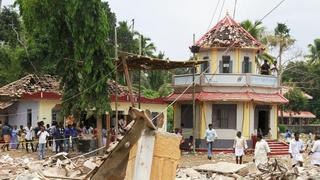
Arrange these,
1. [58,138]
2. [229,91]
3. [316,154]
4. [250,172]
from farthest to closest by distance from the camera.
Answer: [229,91], [58,138], [316,154], [250,172]

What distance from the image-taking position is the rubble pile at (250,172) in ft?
47.1

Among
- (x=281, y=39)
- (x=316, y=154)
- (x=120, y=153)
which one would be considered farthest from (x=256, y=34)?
(x=120, y=153)

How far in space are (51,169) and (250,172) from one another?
19.4 ft

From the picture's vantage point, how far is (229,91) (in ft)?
93.4

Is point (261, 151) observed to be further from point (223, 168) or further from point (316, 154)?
point (316, 154)

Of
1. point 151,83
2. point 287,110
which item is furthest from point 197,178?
point 287,110

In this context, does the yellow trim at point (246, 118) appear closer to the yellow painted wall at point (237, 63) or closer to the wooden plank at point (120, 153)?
the yellow painted wall at point (237, 63)

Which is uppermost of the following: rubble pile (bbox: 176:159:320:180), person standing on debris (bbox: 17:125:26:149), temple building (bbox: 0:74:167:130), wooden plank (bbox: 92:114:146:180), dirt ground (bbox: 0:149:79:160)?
temple building (bbox: 0:74:167:130)

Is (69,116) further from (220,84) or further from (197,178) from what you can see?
(197,178)

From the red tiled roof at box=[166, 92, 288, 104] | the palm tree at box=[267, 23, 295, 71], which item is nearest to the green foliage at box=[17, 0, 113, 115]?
the red tiled roof at box=[166, 92, 288, 104]

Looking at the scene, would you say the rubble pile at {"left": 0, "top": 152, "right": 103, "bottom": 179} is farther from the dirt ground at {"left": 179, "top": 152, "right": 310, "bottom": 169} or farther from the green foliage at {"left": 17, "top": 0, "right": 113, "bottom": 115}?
the dirt ground at {"left": 179, "top": 152, "right": 310, "bottom": 169}

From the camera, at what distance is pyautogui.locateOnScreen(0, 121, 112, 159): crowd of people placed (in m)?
23.7

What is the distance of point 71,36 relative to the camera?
23.9 m

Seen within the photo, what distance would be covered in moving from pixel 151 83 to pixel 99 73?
991 inches
